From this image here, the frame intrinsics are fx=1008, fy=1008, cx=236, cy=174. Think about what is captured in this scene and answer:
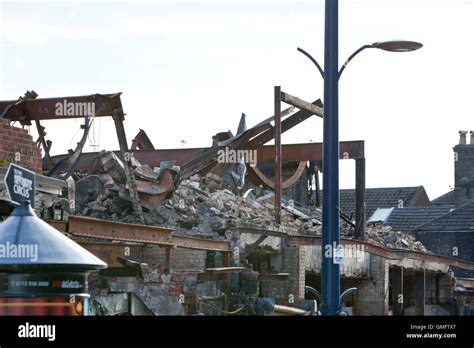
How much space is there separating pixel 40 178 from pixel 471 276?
21.7 m

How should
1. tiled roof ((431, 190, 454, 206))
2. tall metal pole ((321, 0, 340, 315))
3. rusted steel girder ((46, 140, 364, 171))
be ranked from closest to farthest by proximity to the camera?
1. tall metal pole ((321, 0, 340, 315))
2. rusted steel girder ((46, 140, 364, 171))
3. tiled roof ((431, 190, 454, 206))

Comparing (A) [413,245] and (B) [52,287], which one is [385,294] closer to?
(A) [413,245]

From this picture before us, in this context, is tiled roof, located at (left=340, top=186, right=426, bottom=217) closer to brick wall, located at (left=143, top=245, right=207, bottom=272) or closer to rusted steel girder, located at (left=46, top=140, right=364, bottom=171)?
rusted steel girder, located at (left=46, top=140, right=364, bottom=171)

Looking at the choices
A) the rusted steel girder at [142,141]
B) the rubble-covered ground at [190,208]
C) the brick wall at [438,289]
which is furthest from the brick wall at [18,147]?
the brick wall at [438,289]

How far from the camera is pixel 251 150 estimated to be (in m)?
23.8

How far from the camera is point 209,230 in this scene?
18953 millimetres

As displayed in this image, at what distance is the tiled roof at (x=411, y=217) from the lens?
30.8 metres

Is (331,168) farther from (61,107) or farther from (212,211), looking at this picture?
(212,211)

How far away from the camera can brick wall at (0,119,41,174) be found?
1388 centimetres

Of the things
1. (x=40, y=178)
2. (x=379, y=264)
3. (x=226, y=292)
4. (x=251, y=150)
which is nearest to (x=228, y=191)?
(x=251, y=150)

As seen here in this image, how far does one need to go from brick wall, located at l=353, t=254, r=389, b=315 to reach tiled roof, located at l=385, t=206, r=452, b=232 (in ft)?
24.3

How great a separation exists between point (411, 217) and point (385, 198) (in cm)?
401

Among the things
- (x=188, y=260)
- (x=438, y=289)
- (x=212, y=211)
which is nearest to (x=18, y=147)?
(x=188, y=260)

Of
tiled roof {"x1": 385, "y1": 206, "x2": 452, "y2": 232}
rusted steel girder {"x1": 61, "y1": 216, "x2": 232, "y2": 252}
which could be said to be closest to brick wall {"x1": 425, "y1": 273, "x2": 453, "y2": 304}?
tiled roof {"x1": 385, "y1": 206, "x2": 452, "y2": 232}
